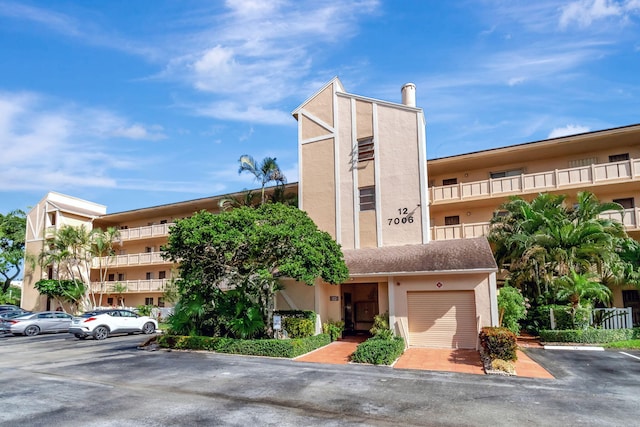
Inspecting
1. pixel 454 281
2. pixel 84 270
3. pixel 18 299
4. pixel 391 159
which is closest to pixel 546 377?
pixel 454 281

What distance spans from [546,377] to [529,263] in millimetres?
7894

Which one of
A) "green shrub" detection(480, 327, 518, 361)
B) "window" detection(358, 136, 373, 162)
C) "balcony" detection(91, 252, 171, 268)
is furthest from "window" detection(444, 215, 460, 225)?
"balcony" detection(91, 252, 171, 268)

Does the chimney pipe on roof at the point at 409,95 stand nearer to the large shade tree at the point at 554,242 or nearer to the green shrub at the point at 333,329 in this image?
the large shade tree at the point at 554,242

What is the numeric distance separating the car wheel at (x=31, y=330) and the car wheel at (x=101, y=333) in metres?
6.76

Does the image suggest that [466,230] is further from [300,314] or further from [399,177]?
[300,314]

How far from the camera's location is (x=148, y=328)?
24453mm

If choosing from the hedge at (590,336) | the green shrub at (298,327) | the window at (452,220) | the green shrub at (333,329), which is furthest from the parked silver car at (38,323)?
the hedge at (590,336)

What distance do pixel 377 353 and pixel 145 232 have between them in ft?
87.3

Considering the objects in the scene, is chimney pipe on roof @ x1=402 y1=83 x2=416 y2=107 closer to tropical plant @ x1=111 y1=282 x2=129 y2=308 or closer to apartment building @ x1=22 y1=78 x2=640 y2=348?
apartment building @ x1=22 y1=78 x2=640 y2=348

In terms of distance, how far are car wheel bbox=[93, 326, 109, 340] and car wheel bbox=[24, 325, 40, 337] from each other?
266 inches

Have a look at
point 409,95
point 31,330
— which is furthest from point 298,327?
point 31,330

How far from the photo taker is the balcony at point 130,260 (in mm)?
33531

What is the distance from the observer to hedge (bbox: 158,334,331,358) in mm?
14984

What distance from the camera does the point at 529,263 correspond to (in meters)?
18.0
